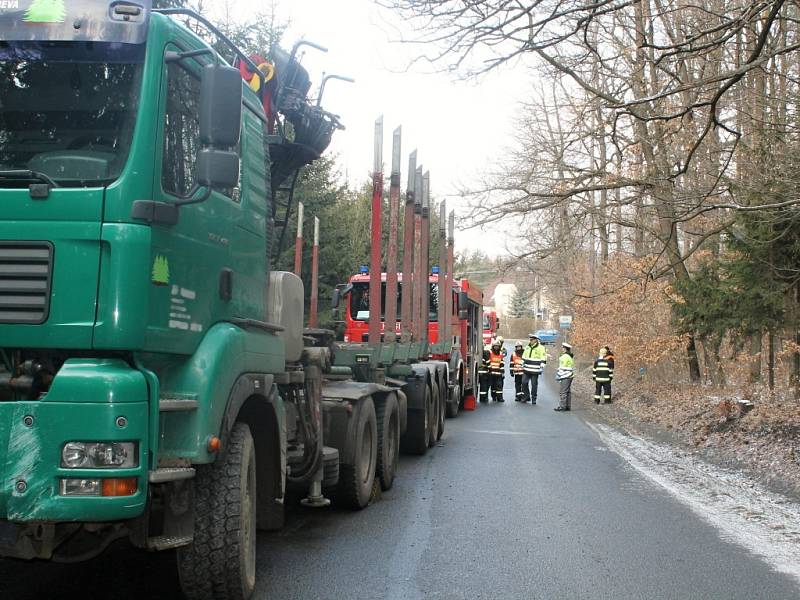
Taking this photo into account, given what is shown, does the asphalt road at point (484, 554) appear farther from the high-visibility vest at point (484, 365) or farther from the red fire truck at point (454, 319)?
the high-visibility vest at point (484, 365)

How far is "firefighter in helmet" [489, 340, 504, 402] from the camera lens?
76.3 feet

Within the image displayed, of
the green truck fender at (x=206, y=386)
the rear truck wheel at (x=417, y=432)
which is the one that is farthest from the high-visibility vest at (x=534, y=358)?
the green truck fender at (x=206, y=386)

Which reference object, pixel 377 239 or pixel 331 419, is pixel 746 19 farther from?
pixel 331 419

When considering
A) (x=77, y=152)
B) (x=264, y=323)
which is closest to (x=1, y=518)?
(x=77, y=152)

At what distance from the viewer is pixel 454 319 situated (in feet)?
58.4

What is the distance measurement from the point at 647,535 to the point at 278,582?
312cm

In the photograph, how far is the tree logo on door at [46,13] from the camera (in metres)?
4.23

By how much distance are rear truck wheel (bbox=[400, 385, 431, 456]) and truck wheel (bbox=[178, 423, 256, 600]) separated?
6979 mm

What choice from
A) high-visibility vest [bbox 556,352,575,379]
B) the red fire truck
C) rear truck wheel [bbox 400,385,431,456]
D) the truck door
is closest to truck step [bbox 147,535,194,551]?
the truck door

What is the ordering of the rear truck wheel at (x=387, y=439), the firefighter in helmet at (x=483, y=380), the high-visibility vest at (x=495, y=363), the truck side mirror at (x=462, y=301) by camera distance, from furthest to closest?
the high-visibility vest at (x=495, y=363) → the firefighter in helmet at (x=483, y=380) → the truck side mirror at (x=462, y=301) → the rear truck wheel at (x=387, y=439)

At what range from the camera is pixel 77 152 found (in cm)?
417

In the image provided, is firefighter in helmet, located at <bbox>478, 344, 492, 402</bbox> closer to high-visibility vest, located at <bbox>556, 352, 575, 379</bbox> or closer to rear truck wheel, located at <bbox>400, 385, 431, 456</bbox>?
high-visibility vest, located at <bbox>556, 352, 575, 379</bbox>

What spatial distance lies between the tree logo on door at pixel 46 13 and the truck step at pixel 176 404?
1873 mm

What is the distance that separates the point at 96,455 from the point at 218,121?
1613 mm
